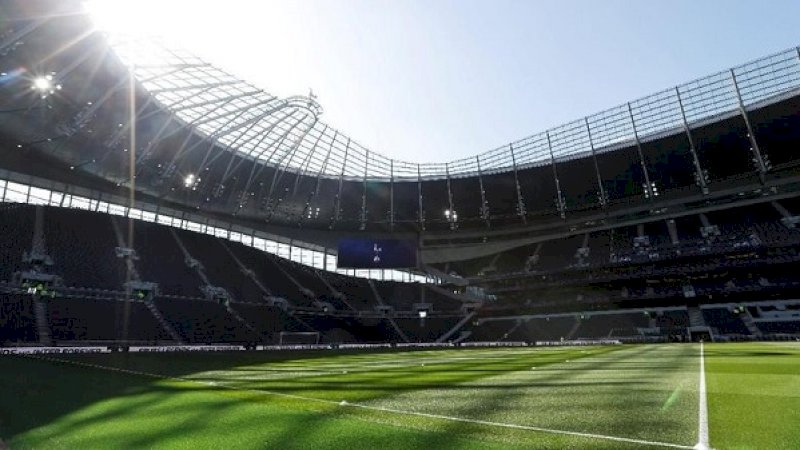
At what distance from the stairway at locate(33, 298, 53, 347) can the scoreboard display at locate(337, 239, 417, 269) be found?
116 feet

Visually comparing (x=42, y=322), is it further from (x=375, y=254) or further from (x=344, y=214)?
(x=344, y=214)

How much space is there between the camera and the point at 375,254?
66.1 metres

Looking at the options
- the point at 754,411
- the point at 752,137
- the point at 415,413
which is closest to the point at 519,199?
the point at 752,137

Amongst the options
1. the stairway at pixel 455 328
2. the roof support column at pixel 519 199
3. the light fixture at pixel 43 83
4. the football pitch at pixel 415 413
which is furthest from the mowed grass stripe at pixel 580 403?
the roof support column at pixel 519 199

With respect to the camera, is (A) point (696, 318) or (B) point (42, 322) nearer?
(B) point (42, 322)

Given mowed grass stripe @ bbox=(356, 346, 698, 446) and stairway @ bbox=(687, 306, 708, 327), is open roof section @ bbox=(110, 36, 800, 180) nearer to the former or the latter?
stairway @ bbox=(687, 306, 708, 327)

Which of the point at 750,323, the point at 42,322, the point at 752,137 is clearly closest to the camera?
the point at 42,322

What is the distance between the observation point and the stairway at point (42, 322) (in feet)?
107

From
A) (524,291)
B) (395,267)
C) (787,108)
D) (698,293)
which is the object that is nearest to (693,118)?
(787,108)

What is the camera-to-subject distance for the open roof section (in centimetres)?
3653

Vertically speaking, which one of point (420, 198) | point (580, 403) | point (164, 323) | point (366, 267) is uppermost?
point (420, 198)

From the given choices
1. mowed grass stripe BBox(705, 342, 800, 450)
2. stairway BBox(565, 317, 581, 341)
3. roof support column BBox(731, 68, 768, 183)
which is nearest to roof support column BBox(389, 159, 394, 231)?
stairway BBox(565, 317, 581, 341)

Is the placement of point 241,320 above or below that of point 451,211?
below

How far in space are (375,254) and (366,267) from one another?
90.4 inches
